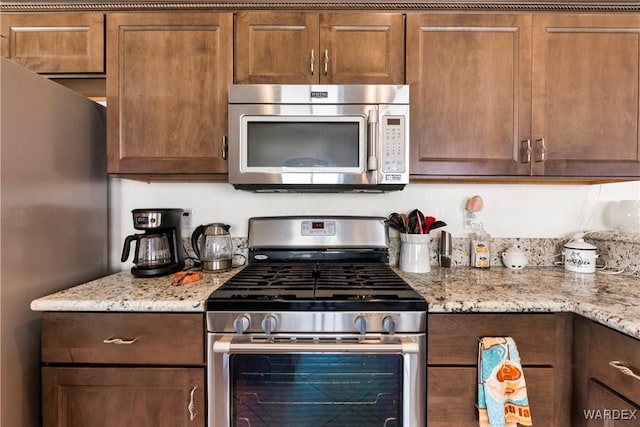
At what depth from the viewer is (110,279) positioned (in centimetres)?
138

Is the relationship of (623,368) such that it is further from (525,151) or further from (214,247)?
(214,247)

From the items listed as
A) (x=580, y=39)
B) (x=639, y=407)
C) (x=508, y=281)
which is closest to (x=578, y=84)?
(x=580, y=39)

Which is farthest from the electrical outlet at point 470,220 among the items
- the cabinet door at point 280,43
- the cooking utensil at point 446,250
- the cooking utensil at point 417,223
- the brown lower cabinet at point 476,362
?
the cabinet door at point 280,43

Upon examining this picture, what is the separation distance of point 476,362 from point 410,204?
0.88m

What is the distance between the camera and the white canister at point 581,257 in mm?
1507

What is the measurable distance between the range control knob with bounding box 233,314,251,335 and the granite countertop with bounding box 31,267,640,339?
0.13 meters

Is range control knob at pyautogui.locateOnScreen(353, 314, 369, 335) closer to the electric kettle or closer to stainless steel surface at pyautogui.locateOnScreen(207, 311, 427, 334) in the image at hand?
stainless steel surface at pyautogui.locateOnScreen(207, 311, 427, 334)

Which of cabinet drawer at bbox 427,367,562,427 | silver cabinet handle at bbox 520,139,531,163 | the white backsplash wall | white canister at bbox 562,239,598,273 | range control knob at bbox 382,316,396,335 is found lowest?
cabinet drawer at bbox 427,367,562,427

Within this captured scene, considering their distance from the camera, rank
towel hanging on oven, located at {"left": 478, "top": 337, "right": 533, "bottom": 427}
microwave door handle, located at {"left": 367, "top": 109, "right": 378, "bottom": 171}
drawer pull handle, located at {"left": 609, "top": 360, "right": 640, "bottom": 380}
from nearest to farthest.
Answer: drawer pull handle, located at {"left": 609, "top": 360, "right": 640, "bottom": 380}, towel hanging on oven, located at {"left": 478, "top": 337, "right": 533, "bottom": 427}, microwave door handle, located at {"left": 367, "top": 109, "right": 378, "bottom": 171}

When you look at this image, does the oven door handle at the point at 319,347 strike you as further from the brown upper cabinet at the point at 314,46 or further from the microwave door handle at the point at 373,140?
the brown upper cabinet at the point at 314,46

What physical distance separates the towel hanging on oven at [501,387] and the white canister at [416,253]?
0.52m

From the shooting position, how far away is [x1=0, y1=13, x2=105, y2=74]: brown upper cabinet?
138 centimetres

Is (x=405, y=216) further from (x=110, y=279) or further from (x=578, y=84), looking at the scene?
(x=110, y=279)


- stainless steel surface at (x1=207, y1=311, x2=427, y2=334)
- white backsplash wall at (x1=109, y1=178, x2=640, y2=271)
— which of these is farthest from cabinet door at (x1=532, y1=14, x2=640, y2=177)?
stainless steel surface at (x1=207, y1=311, x2=427, y2=334)
